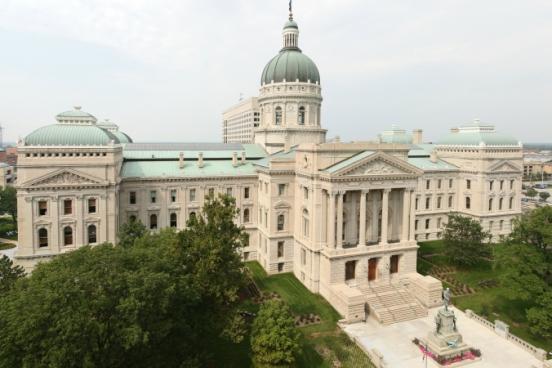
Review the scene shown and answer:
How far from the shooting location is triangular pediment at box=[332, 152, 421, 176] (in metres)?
45.2

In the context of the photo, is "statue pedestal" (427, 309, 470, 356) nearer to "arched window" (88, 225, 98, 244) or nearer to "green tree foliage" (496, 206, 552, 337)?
"green tree foliage" (496, 206, 552, 337)

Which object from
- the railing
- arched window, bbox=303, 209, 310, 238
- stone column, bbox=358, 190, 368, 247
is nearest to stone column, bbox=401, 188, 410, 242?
stone column, bbox=358, 190, 368, 247

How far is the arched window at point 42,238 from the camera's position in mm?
47562

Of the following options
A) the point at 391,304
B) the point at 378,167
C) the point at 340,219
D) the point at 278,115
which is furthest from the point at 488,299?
the point at 278,115

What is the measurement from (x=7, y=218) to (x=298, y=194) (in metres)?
78.4

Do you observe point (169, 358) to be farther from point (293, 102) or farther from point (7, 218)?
point (7, 218)

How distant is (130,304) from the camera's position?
24203 millimetres

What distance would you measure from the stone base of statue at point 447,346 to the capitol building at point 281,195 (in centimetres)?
641

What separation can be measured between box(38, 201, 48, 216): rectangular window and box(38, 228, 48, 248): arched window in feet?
6.96

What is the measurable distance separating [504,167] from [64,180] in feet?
245

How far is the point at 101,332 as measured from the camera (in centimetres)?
2333

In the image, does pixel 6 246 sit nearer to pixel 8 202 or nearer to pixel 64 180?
pixel 8 202

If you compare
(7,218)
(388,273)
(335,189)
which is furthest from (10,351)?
(7,218)

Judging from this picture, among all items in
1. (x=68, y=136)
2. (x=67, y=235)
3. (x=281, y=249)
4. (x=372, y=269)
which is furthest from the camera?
(x=281, y=249)
